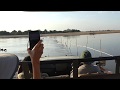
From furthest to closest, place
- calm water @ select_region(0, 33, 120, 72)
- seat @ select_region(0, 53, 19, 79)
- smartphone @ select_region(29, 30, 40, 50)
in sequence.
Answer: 1. calm water @ select_region(0, 33, 120, 72)
2. smartphone @ select_region(29, 30, 40, 50)
3. seat @ select_region(0, 53, 19, 79)

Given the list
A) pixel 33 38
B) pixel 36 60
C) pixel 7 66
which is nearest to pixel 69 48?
pixel 33 38

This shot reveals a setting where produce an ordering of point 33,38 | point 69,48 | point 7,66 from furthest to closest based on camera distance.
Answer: point 69,48
point 33,38
point 7,66

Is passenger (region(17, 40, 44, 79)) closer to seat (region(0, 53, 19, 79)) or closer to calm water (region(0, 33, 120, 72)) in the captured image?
seat (region(0, 53, 19, 79))

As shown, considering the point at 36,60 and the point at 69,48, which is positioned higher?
the point at 36,60

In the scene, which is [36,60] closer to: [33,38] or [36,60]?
[36,60]

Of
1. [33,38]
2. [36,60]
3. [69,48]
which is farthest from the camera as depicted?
[69,48]

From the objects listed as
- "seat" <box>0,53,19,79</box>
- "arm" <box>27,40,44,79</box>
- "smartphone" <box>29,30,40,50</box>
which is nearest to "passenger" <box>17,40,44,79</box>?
"arm" <box>27,40,44,79</box>

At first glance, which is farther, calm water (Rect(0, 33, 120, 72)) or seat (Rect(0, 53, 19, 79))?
calm water (Rect(0, 33, 120, 72))

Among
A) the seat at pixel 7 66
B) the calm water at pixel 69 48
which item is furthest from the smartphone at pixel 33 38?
the seat at pixel 7 66

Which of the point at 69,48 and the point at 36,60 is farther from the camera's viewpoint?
the point at 69,48

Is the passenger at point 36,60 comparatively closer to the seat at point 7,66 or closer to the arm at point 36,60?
the arm at point 36,60

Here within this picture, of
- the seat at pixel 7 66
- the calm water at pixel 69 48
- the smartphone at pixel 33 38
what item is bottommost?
the calm water at pixel 69 48
